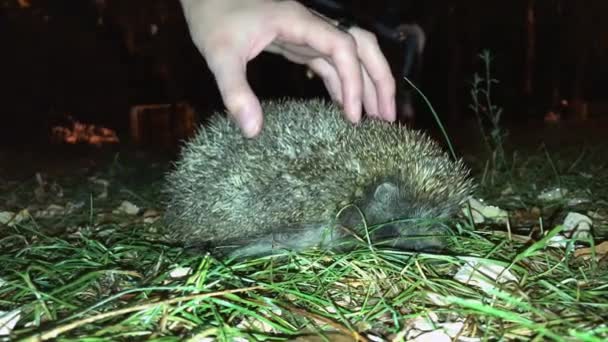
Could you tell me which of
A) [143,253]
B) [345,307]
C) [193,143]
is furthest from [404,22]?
[345,307]

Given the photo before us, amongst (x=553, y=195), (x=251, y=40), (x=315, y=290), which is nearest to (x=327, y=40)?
(x=251, y=40)

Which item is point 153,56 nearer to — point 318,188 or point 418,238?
point 318,188

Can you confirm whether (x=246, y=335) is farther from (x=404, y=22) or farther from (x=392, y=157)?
(x=404, y=22)

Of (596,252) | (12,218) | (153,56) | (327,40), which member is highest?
(327,40)

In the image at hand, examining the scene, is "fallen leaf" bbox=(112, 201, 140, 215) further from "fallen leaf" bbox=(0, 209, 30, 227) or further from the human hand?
the human hand

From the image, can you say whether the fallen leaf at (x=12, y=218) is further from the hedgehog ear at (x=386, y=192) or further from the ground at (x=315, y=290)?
the hedgehog ear at (x=386, y=192)

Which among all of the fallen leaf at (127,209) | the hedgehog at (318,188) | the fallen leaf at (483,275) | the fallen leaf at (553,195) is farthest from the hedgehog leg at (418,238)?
the fallen leaf at (127,209)

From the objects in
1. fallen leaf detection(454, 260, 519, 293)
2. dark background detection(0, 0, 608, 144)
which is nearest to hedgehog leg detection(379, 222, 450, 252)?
fallen leaf detection(454, 260, 519, 293)
